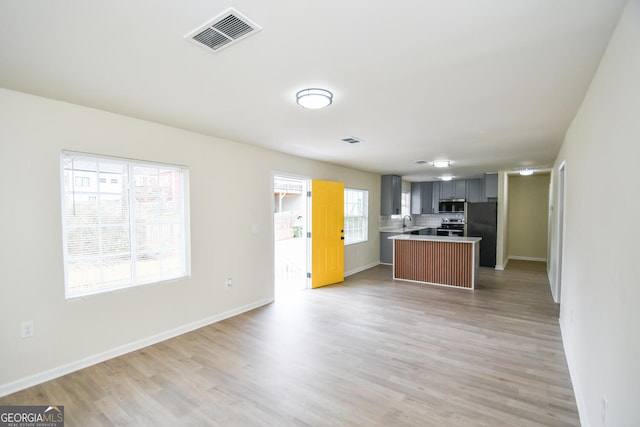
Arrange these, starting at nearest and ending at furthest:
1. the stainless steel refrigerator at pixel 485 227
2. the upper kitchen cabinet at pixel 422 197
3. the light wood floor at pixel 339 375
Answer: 1. the light wood floor at pixel 339 375
2. the stainless steel refrigerator at pixel 485 227
3. the upper kitchen cabinet at pixel 422 197

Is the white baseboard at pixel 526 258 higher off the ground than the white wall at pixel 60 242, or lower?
lower

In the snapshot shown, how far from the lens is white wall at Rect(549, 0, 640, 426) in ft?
4.03

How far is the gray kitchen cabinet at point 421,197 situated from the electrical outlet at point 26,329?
31.0 feet

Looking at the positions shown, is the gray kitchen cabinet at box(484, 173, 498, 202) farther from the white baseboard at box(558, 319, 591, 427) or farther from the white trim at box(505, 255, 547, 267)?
the white baseboard at box(558, 319, 591, 427)

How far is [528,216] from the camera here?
8602 millimetres

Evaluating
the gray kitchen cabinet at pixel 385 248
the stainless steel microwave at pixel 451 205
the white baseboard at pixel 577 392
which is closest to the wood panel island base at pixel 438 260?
the gray kitchen cabinet at pixel 385 248

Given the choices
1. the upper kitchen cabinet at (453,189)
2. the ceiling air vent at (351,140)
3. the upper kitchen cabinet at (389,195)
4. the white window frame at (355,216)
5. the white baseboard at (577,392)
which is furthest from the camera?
the upper kitchen cabinet at (453,189)

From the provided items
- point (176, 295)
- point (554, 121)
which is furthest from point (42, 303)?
point (554, 121)

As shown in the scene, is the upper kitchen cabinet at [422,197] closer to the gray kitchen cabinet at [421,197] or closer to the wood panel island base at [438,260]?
the gray kitchen cabinet at [421,197]

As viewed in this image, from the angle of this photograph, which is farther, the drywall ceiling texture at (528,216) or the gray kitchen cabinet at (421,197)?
the gray kitchen cabinet at (421,197)

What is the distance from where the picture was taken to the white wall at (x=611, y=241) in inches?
48.4

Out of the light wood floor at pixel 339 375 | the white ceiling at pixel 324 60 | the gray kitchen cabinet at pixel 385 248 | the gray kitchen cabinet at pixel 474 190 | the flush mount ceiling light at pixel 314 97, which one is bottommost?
the light wood floor at pixel 339 375

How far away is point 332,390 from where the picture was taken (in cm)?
244

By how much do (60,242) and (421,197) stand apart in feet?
30.2
